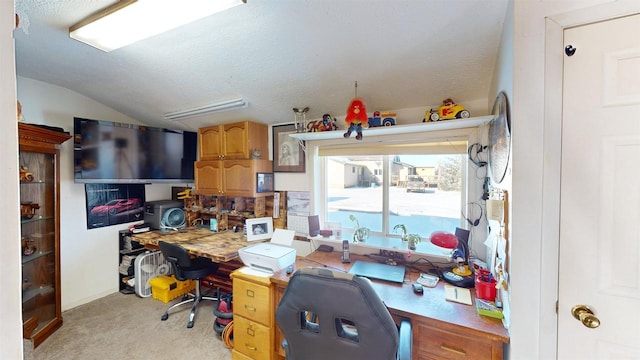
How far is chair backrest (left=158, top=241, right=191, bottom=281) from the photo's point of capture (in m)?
2.26

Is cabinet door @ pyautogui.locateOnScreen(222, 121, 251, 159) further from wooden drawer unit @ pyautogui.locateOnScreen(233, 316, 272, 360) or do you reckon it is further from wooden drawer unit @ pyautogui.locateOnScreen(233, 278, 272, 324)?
wooden drawer unit @ pyautogui.locateOnScreen(233, 316, 272, 360)

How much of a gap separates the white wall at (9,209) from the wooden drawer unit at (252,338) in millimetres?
1569

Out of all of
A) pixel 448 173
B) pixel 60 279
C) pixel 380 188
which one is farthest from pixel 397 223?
pixel 60 279

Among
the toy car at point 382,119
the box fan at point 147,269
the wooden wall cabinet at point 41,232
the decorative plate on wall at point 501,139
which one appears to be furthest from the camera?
the box fan at point 147,269

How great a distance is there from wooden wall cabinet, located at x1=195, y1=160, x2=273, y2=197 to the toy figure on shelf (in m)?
0.73

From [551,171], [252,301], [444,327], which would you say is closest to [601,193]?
[551,171]

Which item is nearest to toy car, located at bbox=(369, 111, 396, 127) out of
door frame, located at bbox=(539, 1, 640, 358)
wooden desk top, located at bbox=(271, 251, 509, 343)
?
door frame, located at bbox=(539, 1, 640, 358)

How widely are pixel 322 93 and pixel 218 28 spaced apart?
0.86 meters

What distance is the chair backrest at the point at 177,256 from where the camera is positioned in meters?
2.26

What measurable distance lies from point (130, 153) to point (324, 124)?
2.27 metres

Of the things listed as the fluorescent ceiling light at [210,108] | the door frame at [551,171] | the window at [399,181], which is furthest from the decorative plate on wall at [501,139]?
the fluorescent ceiling light at [210,108]

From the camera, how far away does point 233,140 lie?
2.67 meters

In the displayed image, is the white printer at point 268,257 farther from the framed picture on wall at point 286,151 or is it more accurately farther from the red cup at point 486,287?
the red cup at point 486,287

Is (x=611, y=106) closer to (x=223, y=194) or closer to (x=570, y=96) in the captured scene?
(x=570, y=96)
